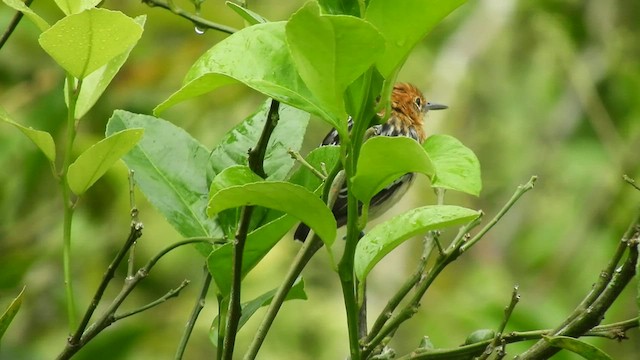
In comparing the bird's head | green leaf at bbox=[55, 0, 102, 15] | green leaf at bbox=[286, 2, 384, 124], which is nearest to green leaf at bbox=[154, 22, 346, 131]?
green leaf at bbox=[286, 2, 384, 124]

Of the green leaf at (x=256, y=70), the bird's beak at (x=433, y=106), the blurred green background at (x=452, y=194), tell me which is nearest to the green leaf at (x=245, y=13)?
the green leaf at (x=256, y=70)

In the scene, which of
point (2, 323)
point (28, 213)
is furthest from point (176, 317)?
point (2, 323)

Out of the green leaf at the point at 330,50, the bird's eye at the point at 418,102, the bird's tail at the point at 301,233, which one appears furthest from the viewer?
the bird's eye at the point at 418,102

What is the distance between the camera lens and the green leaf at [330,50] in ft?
3.25

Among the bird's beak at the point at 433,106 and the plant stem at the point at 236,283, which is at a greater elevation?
the plant stem at the point at 236,283

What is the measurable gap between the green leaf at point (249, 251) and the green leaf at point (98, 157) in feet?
0.57

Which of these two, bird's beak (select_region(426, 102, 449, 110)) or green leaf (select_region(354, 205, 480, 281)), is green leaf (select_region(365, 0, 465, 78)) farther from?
bird's beak (select_region(426, 102, 449, 110))

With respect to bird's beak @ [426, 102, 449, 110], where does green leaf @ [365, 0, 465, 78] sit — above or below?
above

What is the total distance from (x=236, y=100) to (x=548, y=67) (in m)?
2.57

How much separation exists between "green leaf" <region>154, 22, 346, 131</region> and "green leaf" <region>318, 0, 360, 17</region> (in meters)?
0.05

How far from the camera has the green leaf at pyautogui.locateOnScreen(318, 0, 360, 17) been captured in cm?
111

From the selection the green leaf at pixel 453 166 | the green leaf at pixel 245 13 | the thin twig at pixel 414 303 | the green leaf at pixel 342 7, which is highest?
the green leaf at pixel 342 7

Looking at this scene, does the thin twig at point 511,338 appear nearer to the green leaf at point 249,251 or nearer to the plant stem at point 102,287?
the green leaf at point 249,251

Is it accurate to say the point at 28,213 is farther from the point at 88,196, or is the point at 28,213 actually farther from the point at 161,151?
the point at 161,151
